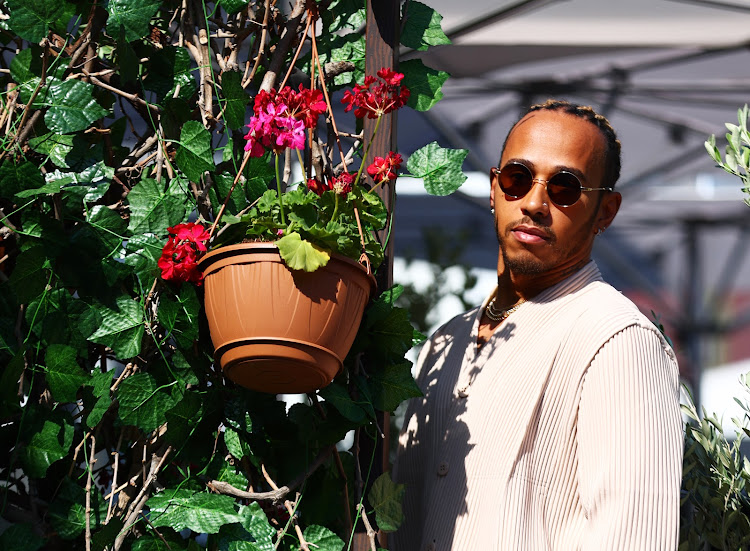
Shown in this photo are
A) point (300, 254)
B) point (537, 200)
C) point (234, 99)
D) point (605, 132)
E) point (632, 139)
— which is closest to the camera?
point (300, 254)

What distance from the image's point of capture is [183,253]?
1.29 meters

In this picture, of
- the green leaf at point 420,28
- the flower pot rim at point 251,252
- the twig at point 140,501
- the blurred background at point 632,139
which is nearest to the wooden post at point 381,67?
the green leaf at point 420,28

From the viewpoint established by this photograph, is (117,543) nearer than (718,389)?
Yes

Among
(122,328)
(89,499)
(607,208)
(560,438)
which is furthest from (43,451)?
(607,208)

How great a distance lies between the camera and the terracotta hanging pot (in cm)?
123

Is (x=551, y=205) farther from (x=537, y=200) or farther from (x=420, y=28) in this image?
(x=420, y=28)

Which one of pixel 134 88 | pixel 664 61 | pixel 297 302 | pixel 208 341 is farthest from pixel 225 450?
pixel 664 61

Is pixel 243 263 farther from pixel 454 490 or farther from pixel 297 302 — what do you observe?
pixel 454 490

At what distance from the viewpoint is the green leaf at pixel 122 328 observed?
134 cm

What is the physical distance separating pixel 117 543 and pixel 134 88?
71cm

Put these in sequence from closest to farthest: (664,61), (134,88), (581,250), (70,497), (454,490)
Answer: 1. (70,497)
2. (134,88)
3. (454,490)
4. (581,250)
5. (664,61)

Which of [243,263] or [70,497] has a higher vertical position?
[243,263]

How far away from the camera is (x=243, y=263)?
1.24m

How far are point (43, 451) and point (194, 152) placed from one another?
1.64 ft
